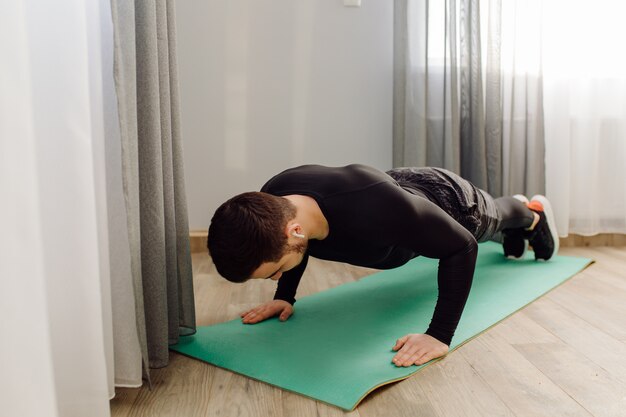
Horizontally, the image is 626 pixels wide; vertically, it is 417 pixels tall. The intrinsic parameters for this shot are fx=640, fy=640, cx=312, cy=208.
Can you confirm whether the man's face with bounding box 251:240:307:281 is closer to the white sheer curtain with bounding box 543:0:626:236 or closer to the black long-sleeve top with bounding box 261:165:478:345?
the black long-sleeve top with bounding box 261:165:478:345

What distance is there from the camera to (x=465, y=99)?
2.85 meters

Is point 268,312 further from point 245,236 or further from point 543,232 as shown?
point 543,232

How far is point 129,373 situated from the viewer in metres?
1.30

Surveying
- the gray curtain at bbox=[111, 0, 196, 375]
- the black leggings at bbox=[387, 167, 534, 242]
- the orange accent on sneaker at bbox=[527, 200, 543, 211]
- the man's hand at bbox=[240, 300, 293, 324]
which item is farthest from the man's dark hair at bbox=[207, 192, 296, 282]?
the orange accent on sneaker at bbox=[527, 200, 543, 211]

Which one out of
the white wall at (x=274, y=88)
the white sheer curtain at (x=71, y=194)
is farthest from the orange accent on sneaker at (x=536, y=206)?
A: the white sheer curtain at (x=71, y=194)

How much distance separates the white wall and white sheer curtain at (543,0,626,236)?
29.7 inches

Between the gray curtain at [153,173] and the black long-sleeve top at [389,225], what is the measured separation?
27cm

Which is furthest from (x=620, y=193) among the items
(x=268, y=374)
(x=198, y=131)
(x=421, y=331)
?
(x=268, y=374)

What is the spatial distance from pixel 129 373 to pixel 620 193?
8.20 feet

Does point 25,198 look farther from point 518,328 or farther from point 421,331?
point 518,328

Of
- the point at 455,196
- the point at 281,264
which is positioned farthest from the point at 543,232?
the point at 281,264

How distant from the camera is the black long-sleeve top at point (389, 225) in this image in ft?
4.75

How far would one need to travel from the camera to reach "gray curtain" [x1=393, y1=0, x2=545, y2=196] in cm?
280

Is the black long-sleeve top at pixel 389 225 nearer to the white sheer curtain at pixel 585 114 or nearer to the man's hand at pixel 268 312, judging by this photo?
the man's hand at pixel 268 312
